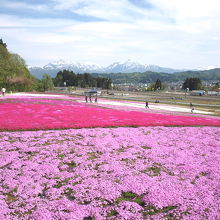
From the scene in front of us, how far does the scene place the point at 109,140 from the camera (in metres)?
22.6

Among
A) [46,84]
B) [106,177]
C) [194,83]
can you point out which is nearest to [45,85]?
[46,84]

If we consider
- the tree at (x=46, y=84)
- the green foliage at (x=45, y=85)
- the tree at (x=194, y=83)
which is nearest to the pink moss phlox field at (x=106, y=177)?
the green foliage at (x=45, y=85)

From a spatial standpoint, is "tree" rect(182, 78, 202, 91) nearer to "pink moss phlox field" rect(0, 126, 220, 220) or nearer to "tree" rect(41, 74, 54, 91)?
"tree" rect(41, 74, 54, 91)

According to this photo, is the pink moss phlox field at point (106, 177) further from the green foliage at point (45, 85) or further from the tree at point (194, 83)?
the tree at point (194, 83)

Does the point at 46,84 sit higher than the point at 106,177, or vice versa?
the point at 46,84

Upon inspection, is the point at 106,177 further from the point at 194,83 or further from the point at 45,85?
→ the point at 194,83

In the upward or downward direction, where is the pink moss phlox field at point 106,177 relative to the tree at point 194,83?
downward

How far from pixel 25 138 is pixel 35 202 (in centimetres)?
1155

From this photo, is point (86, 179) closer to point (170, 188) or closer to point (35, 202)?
point (35, 202)

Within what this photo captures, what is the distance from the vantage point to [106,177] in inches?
561

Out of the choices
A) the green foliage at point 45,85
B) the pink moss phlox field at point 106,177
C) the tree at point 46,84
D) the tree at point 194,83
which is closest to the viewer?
the pink moss phlox field at point 106,177

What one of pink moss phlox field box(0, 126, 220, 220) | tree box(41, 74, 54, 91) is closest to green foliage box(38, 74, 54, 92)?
tree box(41, 74, 54, 91)

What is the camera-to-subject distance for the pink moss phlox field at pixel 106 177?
10.7 meters

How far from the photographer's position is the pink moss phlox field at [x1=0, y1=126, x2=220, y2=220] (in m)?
10.7
